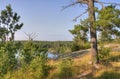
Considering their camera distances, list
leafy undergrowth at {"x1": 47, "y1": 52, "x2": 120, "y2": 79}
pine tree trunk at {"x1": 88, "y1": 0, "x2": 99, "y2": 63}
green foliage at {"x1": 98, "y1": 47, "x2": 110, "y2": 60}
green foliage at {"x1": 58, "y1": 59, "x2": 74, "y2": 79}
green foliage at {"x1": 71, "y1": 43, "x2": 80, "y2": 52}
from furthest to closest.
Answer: green foliage at {"x1": 71, "y1": 43, "x2": 80, "y2": 52} → green foliage at {"x1": 98, "y1": 47, "x2": 110, "y2": 60} → pine tree trunk at {"x1": 88, "y1": 0, "x2": 99, "y2": 63} → green foliage at {"x1": 58, "y1": 59, "x2": 74, "y2": 79} → leafy undergrowth at {"x1": 47, "y1": 52, "x2": 120, "y2": 79}

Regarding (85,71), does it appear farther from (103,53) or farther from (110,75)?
(110,75)

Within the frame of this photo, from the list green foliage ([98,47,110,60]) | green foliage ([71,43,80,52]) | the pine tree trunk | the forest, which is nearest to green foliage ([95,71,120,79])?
the forest

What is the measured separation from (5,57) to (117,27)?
8.13m

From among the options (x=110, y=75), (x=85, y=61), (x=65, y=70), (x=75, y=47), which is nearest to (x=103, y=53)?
(x=85, y=61)

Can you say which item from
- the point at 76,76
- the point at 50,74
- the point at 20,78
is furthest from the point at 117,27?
the point at 20,78

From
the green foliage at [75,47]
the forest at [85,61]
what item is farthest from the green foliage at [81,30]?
the green foliage at [75,47]

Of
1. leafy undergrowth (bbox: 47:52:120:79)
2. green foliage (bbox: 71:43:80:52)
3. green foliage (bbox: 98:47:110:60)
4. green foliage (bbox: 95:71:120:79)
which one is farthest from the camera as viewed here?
green foliage (bbox: 71:43:80:52)

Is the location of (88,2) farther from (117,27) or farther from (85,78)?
(85,78)

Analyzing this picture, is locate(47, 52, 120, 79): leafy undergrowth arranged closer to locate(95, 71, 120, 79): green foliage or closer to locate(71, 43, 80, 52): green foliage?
locate(95, 71, 120, 79): green foliage

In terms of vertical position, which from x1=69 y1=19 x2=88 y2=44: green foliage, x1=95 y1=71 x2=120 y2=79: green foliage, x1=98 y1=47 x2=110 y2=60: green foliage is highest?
x1=69 y1=19 x2=88 y2=44: green foliage

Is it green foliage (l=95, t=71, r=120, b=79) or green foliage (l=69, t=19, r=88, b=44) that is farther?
green foliage (l=69, t=19, r=88, b=44)

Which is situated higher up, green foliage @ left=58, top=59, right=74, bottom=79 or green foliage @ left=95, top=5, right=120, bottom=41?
green foliage @ left=95, top=5, right=120, bottom=41

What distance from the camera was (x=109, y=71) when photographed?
1550 centimetres

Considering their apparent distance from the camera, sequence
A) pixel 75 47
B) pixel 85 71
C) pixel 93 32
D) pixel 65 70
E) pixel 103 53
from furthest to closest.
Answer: pixel 75 47 → pixel 103 53 → pixel 93 32 → pixel 85 71 → pixel 65 70
